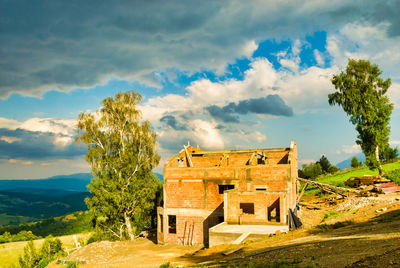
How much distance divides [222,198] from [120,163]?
14058mm

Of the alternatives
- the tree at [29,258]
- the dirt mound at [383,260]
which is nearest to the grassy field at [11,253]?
the tree at [29,258]

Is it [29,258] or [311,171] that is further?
[311,171]

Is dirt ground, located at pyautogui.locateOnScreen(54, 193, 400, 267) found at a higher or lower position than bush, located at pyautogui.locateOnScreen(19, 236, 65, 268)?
higher

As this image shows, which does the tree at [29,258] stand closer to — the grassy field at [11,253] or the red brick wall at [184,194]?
the grassy field at [11,253]

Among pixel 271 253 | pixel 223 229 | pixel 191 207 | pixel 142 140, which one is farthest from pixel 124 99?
pixel 271 253

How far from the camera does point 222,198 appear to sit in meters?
29.5

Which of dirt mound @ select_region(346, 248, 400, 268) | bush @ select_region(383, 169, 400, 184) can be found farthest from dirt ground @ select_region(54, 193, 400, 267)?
bush @ select_region(383, 169, 400, 184)

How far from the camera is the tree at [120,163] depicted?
116 feet

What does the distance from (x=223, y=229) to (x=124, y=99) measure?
2188cm

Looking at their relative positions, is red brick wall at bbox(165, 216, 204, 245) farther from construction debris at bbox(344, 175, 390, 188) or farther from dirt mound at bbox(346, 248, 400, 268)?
construction debris at bbox(344, 175, 390, 188)

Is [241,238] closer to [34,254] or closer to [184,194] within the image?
[184,194]

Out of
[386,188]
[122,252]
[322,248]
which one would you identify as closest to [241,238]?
[322,248]

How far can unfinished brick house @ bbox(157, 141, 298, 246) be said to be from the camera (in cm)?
2483

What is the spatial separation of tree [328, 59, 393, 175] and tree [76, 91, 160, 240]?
27.1 meters
